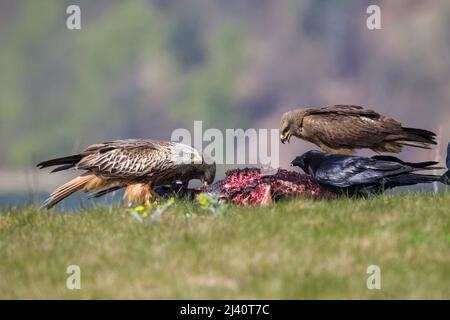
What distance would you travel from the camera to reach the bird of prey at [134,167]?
37.1 feet

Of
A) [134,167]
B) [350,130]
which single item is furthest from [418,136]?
[134,167]

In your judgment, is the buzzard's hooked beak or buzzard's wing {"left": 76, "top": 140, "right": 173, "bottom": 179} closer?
buzzard's wing {"left": 76, "top": 140, "right": 173, "bottom": 179}

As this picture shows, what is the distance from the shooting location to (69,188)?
11.5 metres

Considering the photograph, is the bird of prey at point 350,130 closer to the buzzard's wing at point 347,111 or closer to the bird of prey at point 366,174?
the buzzard's wing at point 347,111

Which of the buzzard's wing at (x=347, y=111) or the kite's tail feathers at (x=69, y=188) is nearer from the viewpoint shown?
the kite's tail feathers at (x=69, y=188)

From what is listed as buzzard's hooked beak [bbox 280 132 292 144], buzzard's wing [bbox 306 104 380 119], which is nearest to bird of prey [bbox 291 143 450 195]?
buzzard's wing [bbox 306 104 380 119]

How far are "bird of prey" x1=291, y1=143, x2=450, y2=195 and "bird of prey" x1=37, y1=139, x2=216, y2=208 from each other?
2.29m

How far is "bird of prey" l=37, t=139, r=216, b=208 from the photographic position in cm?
1130

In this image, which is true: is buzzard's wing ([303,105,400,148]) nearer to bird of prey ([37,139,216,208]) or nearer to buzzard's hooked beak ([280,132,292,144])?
buzzard's hooked beak ([280,132,292,144])

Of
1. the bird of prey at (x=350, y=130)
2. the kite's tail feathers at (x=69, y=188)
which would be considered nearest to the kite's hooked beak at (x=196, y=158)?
the kite's tail feathers at (x=69, y=188)

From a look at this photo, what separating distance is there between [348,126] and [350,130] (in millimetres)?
101
